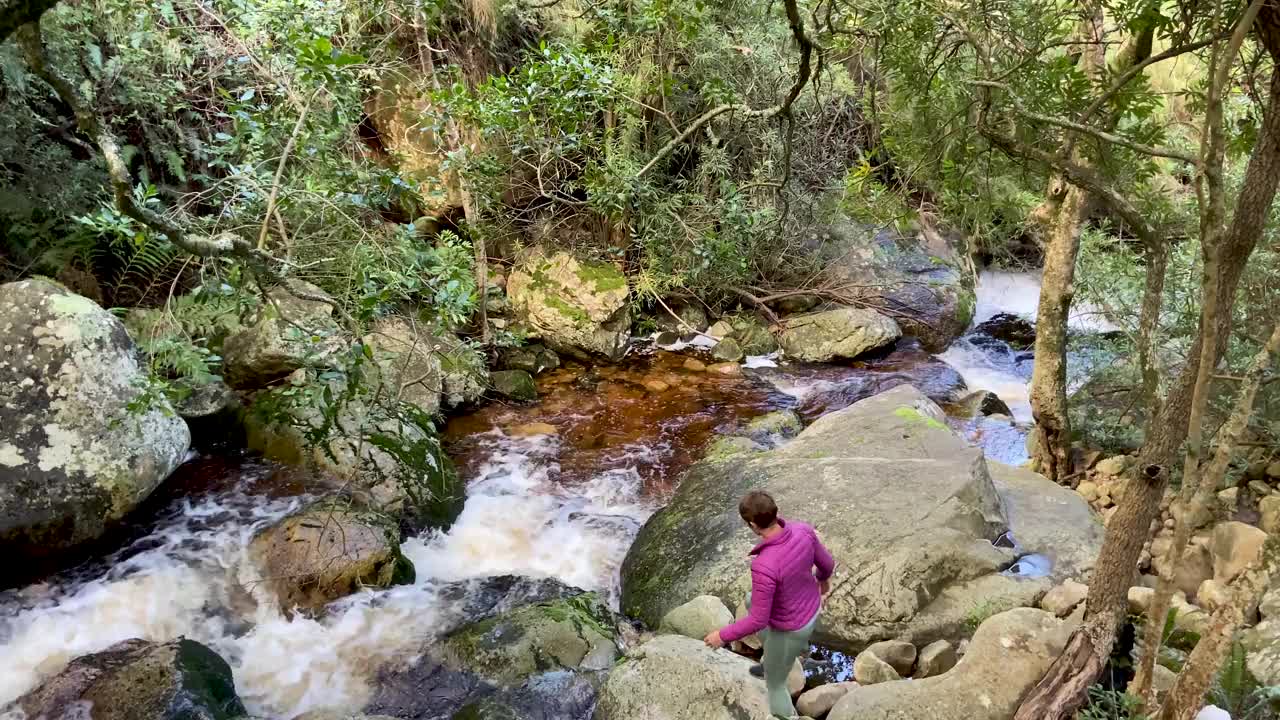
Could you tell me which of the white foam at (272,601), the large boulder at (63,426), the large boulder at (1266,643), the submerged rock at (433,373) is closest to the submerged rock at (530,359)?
the submerged rock at (433,373)

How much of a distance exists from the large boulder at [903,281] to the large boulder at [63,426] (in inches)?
329

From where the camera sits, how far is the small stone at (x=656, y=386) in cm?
853

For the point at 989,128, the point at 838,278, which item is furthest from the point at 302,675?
the point at 838,278

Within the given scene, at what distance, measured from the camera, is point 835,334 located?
9.60 m

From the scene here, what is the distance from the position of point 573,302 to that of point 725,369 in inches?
82.4

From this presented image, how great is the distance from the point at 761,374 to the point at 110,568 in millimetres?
6686

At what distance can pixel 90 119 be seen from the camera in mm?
2535

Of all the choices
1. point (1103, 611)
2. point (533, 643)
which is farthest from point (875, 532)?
point (533, 643)

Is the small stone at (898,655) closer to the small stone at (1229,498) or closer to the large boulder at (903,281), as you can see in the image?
the small stone at (1229,498)

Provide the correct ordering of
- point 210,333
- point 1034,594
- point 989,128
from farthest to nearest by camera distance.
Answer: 1. point 210,333
2. point 1034,594
3. point 989,128

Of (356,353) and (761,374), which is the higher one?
(356,353)

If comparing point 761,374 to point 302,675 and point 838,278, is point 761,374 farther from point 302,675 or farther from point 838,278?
point 302,675

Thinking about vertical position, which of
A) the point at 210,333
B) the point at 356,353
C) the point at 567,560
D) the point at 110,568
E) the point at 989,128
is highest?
the point at 989,128

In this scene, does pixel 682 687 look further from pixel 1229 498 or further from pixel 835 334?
pixel 835 334
